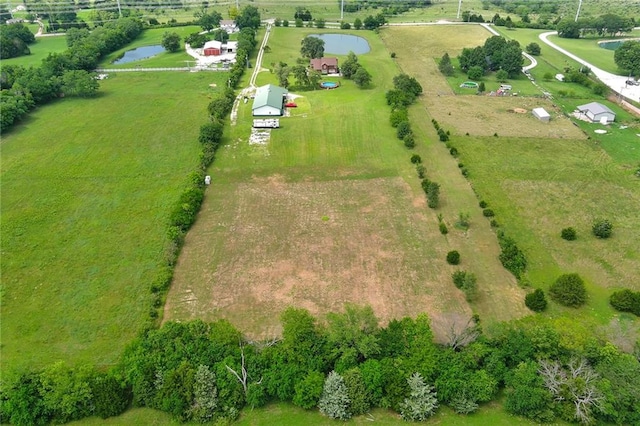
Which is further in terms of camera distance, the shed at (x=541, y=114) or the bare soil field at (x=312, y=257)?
the shed at (x=541, y=114)

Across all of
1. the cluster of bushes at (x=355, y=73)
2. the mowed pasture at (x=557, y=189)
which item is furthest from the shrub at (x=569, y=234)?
the cluster of bushes at (x=355, y=73)

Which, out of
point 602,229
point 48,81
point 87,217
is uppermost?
point 48,81

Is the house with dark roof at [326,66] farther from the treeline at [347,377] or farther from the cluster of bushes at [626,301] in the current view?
the treeline at [347,377]

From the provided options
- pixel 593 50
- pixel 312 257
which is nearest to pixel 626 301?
pixel 312 257

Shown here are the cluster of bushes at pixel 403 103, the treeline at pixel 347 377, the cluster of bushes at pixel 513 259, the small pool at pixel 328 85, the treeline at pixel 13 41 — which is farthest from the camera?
the treeline at pixel 13 41

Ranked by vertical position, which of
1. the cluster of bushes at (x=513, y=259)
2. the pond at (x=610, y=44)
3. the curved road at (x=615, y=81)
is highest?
the pond at (x=610, y=44)

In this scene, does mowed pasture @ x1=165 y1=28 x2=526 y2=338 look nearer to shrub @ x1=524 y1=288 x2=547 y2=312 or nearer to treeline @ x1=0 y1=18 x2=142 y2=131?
shrub @ x1=524 y1=288 x2=547 y2=312

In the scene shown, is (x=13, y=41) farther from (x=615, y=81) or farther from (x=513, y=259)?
(x=615, y=81)
